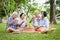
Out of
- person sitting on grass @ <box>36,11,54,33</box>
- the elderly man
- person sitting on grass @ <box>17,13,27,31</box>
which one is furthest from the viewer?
person sitting on grass @ <box>17,13,27,31</box>

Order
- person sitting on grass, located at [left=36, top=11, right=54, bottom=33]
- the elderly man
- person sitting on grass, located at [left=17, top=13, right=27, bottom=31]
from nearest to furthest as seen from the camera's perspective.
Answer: the elderly man
person sitting on grass, located at [left=36, top=11, right=54, bottom=33]
person sitting on grass, located at [left=17, top=13, right=27, bottom=31]

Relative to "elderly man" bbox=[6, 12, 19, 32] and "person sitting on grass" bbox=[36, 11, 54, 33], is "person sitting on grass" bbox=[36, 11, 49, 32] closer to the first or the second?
"person sitting on grass" bbox=[36, 11, 54, 33]

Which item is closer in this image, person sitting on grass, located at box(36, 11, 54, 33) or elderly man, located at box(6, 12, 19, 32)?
elderly man, located at box(6, 12, 19, 32)

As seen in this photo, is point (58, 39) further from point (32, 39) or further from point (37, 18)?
point (37, 18)

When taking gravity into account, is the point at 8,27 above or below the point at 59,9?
above

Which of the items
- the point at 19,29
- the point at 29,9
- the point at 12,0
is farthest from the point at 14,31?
the point at 29,9

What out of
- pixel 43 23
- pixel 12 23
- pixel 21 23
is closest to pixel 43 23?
pixel 43 23

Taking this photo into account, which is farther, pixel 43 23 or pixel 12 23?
pixel 43 23

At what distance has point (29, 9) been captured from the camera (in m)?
30.5

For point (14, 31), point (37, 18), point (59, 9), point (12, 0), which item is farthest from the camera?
point (59, 9)

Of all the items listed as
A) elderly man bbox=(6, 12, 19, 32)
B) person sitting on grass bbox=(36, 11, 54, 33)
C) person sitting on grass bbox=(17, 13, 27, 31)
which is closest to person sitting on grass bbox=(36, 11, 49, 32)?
person sitting on grass bbox=(36, 11, 54, 33)

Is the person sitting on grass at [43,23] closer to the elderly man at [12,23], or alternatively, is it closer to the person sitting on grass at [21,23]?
the person sitting on grass at [21,23]

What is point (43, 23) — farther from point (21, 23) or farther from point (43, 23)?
point (21, 23)

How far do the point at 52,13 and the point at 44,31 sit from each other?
9594 millimetres
